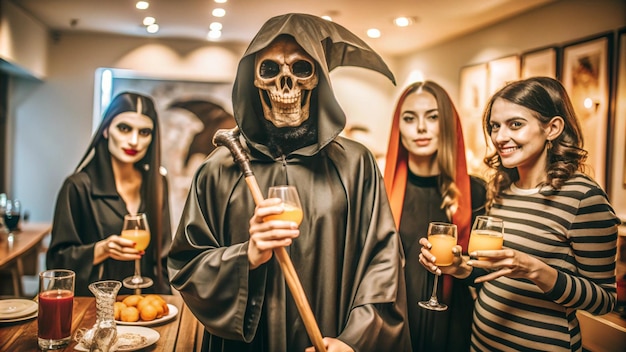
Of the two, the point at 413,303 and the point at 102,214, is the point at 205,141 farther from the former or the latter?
the point at 413,303

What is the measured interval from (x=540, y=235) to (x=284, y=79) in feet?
3.06

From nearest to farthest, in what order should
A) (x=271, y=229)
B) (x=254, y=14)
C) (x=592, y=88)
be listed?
(x=271, y=229), (x=254, y=14), (x=592, y=88)

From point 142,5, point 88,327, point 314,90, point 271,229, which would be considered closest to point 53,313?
point 88,327

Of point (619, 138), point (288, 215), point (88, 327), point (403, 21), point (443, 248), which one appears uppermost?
point (403, 21)

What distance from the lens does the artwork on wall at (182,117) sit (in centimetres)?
211

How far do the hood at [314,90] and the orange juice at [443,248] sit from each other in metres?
0.48

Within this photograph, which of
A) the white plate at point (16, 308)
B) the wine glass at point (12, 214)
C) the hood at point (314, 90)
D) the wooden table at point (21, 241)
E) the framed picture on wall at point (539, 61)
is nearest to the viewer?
the hood at point (314, 90)

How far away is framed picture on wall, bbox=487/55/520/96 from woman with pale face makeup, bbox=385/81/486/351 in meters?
0.42

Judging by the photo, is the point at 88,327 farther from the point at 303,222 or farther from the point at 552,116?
the point at 552,116

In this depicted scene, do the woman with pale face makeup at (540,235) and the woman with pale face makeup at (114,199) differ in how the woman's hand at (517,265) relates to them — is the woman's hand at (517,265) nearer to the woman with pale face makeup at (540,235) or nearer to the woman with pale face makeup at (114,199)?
the woman with pale face makeup at (540,235)

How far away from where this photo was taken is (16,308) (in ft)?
6.07

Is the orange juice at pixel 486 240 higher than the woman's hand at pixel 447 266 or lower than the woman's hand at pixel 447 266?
higher

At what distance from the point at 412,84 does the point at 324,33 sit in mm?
525

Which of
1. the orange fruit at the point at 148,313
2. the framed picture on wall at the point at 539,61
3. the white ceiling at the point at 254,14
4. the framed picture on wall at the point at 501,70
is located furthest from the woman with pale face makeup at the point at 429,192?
the orange fruit at the point at 148,313
